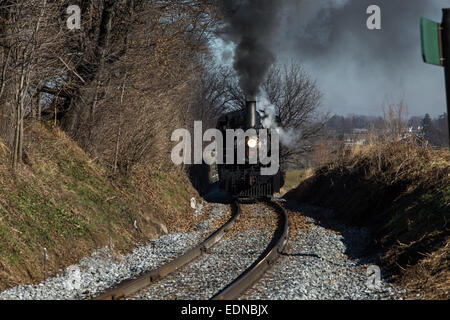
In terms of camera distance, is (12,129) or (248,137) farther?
(248,137)

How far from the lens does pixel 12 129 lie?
394 inches

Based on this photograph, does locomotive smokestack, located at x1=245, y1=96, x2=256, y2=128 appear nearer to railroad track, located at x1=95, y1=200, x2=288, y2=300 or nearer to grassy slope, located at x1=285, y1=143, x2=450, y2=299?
grassy slope, located at x1=285, y1=143, x2=450, y2=299

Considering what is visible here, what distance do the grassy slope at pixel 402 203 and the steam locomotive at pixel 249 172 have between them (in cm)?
215

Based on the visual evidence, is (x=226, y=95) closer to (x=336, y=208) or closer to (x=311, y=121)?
→ (x=311, y=121)

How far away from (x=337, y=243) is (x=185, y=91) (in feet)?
43.1

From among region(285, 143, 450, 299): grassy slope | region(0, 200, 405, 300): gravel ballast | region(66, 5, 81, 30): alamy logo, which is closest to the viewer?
region(0, 200, 405, 300): gravel ballast

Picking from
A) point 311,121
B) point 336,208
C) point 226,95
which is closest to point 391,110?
point 336,208

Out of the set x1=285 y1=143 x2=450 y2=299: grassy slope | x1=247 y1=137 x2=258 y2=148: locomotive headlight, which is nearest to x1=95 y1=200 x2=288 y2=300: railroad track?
x1=285 y1=143 x2=450 y2=299: grassy slope

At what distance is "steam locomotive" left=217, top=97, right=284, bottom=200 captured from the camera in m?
18.0

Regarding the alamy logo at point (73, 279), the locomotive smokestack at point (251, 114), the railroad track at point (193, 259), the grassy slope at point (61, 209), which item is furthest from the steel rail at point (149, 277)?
the locomotive smokestack at point (251, 114)

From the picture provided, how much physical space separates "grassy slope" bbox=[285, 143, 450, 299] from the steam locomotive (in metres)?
2.15

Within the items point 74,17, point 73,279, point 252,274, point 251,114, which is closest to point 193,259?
point 252,274

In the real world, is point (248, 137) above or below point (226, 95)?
below

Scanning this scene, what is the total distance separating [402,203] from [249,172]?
8.15m
